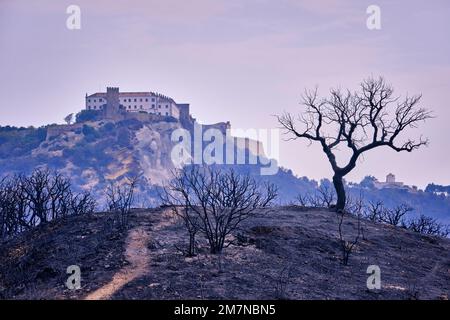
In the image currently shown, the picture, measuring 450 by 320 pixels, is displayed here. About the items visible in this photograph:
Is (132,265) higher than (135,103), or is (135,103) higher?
(135,103)

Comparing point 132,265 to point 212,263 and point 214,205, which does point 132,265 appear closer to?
point 212,263

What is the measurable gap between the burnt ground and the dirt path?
21 mm

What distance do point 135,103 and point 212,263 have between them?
148 m

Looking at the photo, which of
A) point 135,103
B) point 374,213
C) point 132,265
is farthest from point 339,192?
point 135,103

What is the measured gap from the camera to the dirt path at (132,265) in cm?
1040

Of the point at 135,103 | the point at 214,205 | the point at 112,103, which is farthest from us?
the point at 135,103

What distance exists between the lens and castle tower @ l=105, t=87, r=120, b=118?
148413mm

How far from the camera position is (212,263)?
12.4 m

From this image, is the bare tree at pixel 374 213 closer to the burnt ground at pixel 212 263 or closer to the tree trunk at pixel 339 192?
the tree trunk at pixel 339 192

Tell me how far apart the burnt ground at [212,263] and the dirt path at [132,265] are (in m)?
0.02

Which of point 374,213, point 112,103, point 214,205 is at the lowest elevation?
point 374,213
